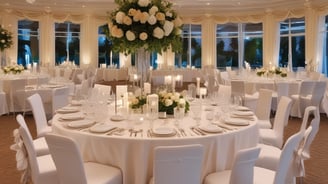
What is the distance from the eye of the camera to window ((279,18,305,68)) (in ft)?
50.5

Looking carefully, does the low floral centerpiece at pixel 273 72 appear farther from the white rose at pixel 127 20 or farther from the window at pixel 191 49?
the window at pixel 191 49

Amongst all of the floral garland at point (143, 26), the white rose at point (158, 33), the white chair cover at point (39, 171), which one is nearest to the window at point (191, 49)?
the floral garland at point (143, 26)

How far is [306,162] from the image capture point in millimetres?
5207

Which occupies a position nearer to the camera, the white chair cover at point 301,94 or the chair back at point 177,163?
the chair back at point 177,163

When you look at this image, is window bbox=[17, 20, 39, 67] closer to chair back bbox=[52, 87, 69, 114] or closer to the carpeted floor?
the carpeted floor

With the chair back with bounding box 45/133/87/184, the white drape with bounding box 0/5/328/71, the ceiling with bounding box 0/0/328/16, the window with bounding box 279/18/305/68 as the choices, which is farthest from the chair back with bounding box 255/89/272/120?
the window with bounding box 279/18/305/68

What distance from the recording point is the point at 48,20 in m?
17.0

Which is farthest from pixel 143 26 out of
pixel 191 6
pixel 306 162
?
pixel 191 6

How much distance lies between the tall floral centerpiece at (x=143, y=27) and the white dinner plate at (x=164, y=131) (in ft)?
3.23

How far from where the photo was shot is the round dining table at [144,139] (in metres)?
2.91

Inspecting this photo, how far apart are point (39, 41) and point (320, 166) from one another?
15542 mm

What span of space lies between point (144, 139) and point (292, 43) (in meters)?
14.4

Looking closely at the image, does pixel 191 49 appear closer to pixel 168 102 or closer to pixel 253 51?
pixel 253 51

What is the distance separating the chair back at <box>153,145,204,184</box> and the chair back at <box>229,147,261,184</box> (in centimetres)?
24
